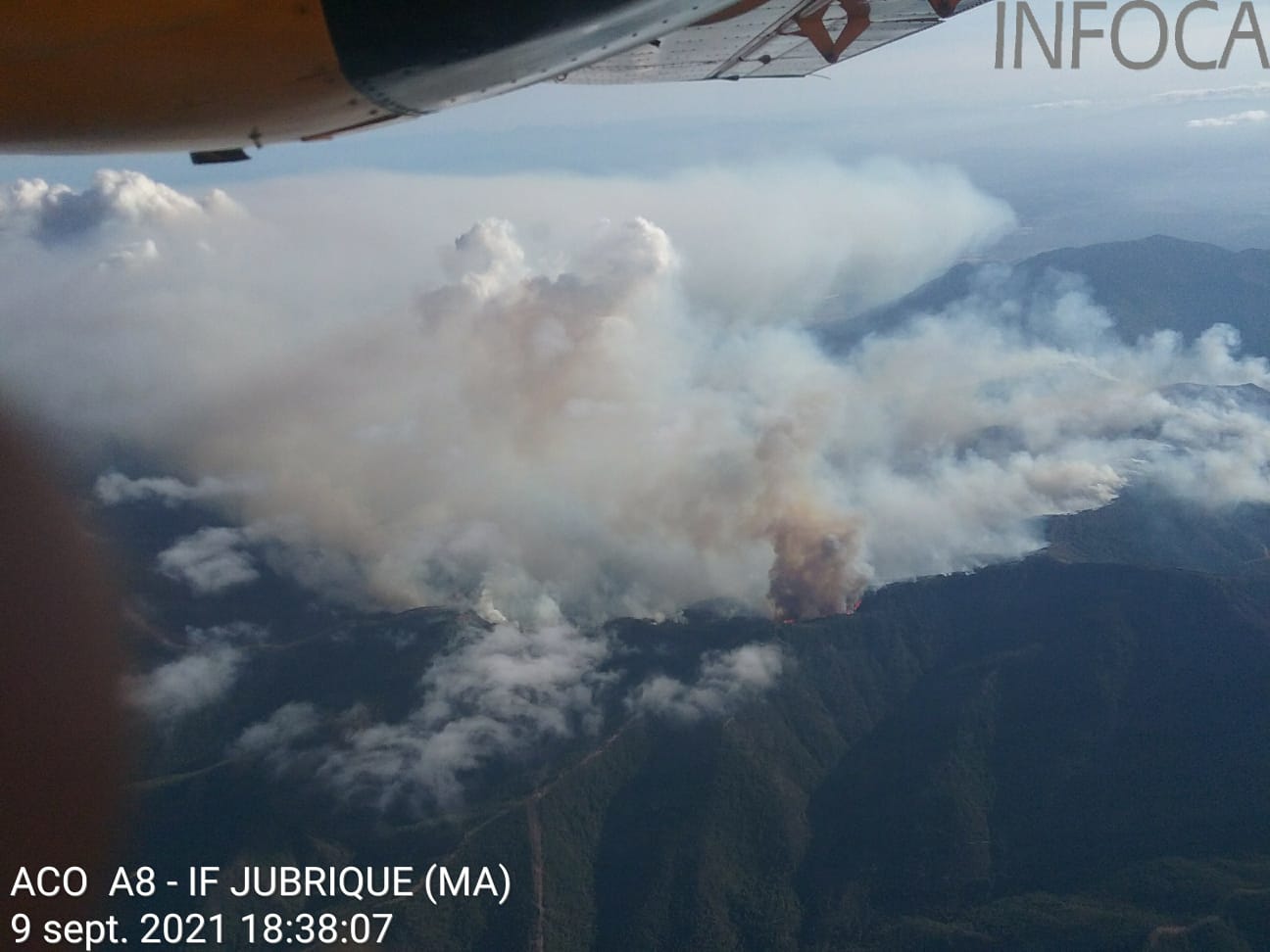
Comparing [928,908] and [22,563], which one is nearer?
[22,563]

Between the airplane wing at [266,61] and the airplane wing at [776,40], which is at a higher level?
the airplane wing at [776,40]

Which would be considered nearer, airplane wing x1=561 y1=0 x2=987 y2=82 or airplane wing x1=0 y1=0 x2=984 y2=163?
airplane wing x1=0 y1=0 x2=984 y2=163

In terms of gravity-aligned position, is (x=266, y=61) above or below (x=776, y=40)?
below

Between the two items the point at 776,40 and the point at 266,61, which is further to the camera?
the point at 776,40

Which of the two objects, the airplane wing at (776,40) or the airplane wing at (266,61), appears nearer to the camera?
the airplane wing at (266,61)

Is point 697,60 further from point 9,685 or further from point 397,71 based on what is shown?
point 9,685

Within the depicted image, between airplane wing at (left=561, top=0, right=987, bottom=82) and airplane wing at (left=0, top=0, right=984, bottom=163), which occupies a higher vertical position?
airplane wing at (left=561, top=0, right=987, bottom=82)

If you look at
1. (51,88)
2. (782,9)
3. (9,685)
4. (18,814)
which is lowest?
(18,814)

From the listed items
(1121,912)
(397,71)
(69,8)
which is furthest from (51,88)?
(1121,912)
